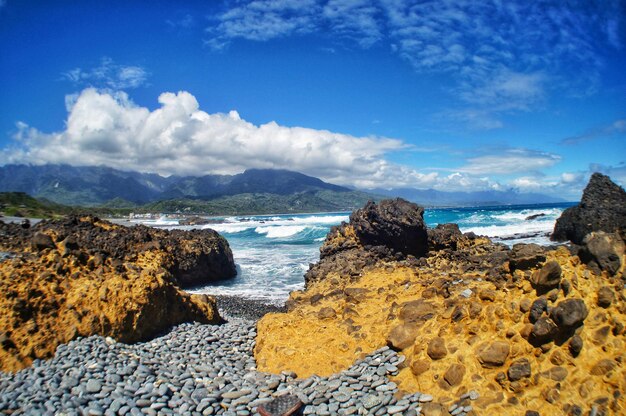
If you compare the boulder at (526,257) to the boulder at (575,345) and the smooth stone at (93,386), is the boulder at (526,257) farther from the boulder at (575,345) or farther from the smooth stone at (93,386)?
the smooth stone at (93,386)

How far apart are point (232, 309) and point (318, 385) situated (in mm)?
9824

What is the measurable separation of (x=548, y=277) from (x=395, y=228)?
9571mm

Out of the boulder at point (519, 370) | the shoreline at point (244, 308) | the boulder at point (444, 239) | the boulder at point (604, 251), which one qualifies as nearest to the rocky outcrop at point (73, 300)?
the shoreline at point (244, 308)

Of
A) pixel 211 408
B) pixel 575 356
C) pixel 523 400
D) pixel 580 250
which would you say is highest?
pixel 580 250

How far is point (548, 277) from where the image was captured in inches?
249

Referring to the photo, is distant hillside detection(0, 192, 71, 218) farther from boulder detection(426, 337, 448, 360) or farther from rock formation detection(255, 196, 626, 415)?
boulder detection(426, 337, 448, 360)

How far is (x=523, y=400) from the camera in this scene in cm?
539

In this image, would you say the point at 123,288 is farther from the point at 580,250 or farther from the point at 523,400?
the point at 580,250

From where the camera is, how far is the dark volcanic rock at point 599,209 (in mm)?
24484

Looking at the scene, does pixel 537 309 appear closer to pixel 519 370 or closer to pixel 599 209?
pixel 519 370

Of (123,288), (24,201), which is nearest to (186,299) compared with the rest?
(123,288)

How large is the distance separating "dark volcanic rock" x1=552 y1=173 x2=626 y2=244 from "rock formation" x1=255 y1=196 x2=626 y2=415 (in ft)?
69.4

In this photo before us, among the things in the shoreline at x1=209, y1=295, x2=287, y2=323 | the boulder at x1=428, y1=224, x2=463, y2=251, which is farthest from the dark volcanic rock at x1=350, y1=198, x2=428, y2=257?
the shoreline at x1=209, y1=295, x2=287, y2=323

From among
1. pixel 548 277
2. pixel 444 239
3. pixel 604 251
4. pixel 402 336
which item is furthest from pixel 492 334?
pixel 444 239
